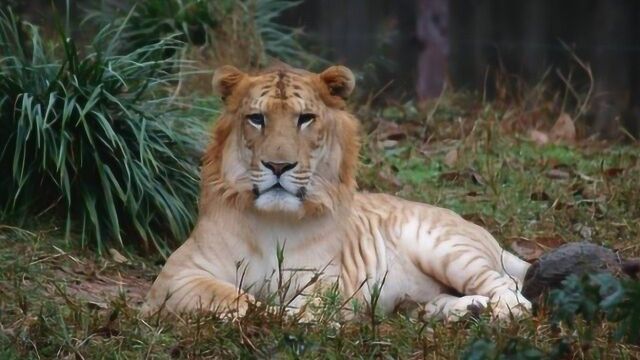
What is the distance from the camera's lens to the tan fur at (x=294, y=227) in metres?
6.70

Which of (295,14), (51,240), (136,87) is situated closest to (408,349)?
(51,240)

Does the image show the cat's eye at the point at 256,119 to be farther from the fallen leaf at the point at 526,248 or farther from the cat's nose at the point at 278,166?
the fallen leaf at the point at 526,248

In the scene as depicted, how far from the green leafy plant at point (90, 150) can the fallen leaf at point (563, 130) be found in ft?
13.7

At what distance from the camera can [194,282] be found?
664cm

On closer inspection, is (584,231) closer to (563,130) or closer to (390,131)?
(390,131)

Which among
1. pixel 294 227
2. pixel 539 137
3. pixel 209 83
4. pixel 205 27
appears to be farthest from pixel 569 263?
pixel 205 27

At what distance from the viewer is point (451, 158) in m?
10.3

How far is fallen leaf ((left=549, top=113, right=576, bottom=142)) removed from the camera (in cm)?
1175

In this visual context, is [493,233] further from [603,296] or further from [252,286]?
[603,296]

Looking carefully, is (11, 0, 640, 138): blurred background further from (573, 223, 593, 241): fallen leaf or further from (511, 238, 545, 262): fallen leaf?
(511, 238, 545, 262): fallen leaf

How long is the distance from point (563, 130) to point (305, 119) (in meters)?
5.32

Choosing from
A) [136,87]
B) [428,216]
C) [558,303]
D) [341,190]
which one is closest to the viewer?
[558,303]

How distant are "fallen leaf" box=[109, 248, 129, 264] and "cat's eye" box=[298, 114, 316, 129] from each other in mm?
1424

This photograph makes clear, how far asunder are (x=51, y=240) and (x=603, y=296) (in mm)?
3733
